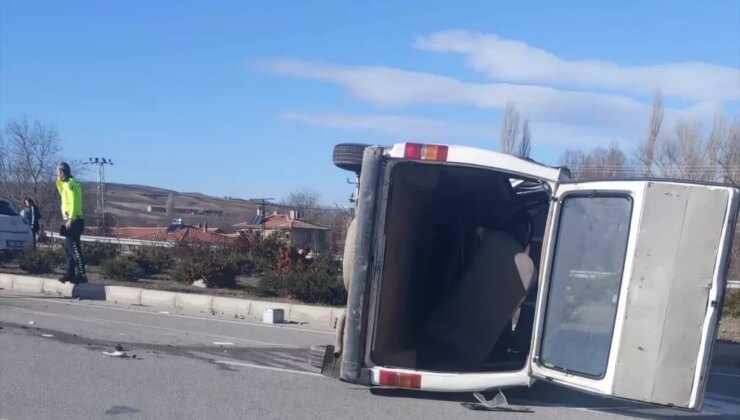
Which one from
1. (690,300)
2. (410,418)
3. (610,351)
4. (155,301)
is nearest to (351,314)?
(410,418)

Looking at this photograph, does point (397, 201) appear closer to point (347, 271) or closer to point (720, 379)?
point (347, 271)

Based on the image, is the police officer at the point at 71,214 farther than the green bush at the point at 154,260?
No

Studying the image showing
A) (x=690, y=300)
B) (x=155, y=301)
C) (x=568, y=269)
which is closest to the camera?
(x=690, y=300)

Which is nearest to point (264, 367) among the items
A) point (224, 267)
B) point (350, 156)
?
point (350, 156)

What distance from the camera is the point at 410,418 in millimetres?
7285

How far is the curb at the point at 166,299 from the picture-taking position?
44.1ft

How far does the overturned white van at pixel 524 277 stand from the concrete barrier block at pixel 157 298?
19.9ft

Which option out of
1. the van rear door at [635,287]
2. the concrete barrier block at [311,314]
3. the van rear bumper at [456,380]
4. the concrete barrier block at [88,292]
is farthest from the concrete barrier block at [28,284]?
the van rear door at [635,287]

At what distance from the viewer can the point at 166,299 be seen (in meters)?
14.7

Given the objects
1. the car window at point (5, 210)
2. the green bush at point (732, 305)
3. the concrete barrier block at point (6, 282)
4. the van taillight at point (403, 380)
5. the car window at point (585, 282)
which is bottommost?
the concrete barrier block at point (6, 282)

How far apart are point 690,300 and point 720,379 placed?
4227 mm

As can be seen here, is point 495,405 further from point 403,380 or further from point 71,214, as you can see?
point 71,214

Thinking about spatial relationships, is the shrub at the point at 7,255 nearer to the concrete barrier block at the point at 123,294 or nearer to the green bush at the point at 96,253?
the green bush at the point at 96,253

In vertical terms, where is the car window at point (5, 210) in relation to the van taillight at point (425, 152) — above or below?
below
